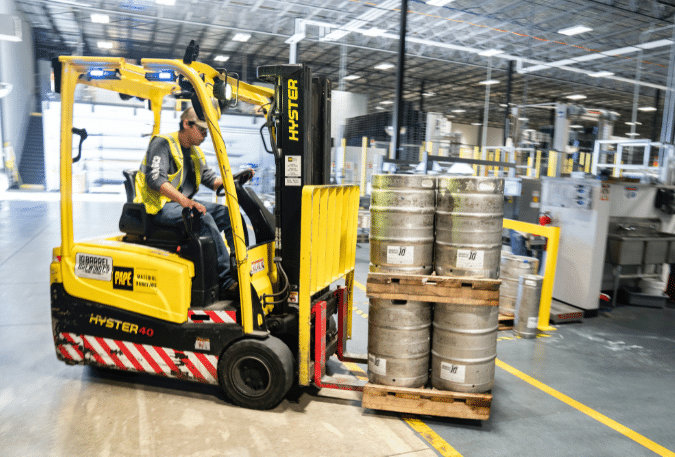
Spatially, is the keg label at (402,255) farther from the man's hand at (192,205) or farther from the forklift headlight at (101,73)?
the forklift headlight at (101,73)

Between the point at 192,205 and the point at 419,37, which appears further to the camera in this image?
the point at 419,37

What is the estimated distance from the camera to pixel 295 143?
3455 millimetres

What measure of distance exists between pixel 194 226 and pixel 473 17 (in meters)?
14.1

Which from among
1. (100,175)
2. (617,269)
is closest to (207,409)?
(617,269)

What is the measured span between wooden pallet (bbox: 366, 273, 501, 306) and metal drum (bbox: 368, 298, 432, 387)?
3.6 inches

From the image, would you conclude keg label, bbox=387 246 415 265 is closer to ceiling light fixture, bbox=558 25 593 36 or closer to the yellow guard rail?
the yellow guard rail

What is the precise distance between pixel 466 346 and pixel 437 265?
1.99 ft

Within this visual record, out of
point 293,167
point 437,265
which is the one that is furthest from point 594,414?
point 293,167

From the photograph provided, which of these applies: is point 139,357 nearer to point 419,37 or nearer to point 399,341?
point 399,341

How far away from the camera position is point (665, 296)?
7012mm

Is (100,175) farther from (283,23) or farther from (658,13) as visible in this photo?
(658,13)

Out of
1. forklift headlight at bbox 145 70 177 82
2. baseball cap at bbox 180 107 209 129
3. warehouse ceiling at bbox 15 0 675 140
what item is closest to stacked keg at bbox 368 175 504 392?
baseball cap at bbox 180 107 209 129

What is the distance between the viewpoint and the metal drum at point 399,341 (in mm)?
3305

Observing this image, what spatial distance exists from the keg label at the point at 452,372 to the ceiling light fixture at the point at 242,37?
57.0ft
